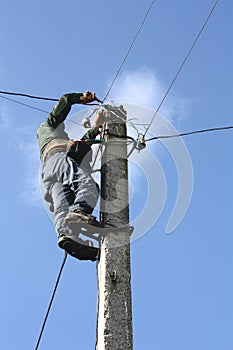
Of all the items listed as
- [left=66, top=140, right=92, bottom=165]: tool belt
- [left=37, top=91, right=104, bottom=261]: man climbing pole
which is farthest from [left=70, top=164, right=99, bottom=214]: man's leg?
[left=66, top=140, right=92, bottom=165]: tool belt

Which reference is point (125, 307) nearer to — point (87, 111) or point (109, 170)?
point (109, 170)

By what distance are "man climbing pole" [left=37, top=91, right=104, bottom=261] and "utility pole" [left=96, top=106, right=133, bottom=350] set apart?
120 mm

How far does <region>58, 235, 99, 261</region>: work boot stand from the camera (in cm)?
357

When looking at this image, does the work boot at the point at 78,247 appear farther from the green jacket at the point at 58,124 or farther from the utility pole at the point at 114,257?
the green jacket at the point at 58,124

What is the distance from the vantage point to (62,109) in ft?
16.5

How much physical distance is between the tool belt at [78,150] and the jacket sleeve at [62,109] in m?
0.83

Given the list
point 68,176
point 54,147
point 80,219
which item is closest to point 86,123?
point 54,147

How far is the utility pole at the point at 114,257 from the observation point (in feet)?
10.2

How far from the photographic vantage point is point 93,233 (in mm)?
3637

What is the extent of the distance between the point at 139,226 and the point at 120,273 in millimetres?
570

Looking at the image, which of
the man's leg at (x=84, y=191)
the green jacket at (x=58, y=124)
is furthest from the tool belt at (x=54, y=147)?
the man's leg at (x=84, y=191)

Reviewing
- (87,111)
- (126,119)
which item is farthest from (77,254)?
(87,111)

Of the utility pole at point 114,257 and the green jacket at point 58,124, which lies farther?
the green jacket at point 58,124

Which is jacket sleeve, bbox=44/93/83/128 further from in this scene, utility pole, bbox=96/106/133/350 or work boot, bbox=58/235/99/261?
work boot, bbox=58/235/99/261
